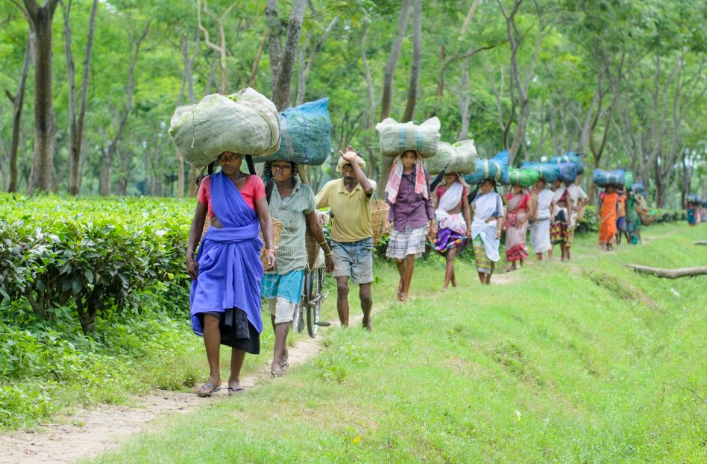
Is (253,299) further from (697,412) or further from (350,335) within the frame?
(697,412)

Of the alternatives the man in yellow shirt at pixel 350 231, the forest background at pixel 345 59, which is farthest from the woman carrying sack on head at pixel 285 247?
the forest background at pixel 345 59

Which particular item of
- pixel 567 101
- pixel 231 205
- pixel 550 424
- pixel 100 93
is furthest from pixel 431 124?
pixel 567 101

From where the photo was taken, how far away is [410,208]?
10.7m

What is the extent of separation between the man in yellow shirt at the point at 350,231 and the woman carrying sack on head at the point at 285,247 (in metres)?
1.42

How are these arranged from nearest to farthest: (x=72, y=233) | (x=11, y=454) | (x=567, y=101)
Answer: (x=11, y=454) → (x=72, y=233) → (x=567, y=101)

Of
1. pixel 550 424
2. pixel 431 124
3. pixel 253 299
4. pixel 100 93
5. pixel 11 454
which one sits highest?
pixel 100 93

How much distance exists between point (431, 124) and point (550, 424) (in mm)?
4076

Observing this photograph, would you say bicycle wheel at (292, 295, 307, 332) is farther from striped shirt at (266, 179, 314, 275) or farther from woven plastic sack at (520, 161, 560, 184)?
woven plastic sack at (520, 161, 560, 184)

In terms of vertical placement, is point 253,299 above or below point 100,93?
below

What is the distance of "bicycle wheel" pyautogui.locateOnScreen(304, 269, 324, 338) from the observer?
8.43m

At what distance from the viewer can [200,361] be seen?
305 inches

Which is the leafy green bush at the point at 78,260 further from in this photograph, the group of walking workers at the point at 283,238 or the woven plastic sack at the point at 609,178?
the woven plastic sack at the point at 609,178

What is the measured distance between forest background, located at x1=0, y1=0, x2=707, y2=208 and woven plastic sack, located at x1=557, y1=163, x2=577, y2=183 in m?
3.60

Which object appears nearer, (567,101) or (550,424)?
(550,424)
